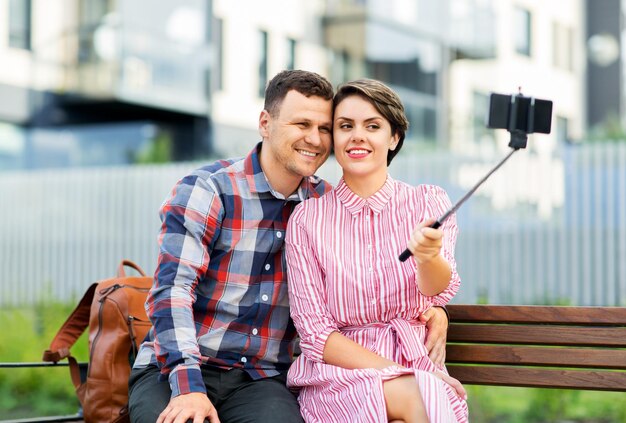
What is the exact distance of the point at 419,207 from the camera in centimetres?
306

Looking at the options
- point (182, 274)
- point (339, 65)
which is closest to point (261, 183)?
point (182, 274)

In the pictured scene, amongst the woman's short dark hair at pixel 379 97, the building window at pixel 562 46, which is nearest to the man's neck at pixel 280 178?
the woman's short dark hair at pixel 379 97

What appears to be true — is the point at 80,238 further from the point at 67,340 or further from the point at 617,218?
the point at 67,340

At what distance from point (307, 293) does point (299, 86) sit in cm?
66

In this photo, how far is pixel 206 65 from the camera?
54.1 feet

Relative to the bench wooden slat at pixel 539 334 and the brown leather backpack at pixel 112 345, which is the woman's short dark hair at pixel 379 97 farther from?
the brown leather backpack at pixel 112 345

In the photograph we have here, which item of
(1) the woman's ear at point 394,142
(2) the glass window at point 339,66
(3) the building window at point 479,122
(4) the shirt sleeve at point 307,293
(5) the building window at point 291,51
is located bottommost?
(4) the shirt sleeve at point 307,293

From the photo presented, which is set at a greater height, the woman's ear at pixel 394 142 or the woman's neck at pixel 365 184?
the woman's ear at pixel 394 142

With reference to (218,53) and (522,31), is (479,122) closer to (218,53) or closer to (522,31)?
(522,31)

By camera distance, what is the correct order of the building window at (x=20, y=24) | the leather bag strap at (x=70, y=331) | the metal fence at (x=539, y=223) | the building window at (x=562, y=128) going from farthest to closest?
the building window at (x=562, y=128), the building window at (x=20, y=24), the metal fence at (x=539, y=223), the leather bag strap at (x=70, y=331)

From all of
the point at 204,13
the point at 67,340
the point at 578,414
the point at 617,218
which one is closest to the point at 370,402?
the point at 67,340

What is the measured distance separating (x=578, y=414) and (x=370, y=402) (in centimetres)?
369

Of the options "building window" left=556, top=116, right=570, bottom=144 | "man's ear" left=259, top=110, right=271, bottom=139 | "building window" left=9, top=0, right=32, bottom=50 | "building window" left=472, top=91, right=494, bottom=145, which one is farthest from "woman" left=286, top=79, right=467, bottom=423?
"building window" left=556, top=116, right=570, bottom=144

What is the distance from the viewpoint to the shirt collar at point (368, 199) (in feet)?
10.1
